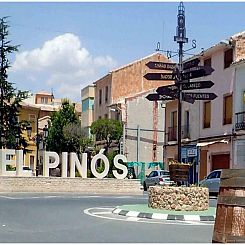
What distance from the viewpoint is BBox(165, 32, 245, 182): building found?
33562mm

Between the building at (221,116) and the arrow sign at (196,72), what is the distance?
16.5m

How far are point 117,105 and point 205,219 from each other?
128ft

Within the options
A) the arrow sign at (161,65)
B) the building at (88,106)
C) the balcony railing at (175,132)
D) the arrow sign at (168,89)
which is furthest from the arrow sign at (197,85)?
the building at (88,106)

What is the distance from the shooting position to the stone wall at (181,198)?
51.8 ft

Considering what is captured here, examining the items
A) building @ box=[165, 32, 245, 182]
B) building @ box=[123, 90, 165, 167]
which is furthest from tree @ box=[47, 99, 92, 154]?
building @ box=[165, 32, 245, 182]

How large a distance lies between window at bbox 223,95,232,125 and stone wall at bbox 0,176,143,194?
22.1ft

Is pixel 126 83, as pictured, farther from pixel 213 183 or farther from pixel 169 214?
pixel 169 214

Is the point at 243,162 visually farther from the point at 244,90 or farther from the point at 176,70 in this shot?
the point at 176,70

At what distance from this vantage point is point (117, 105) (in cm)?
5284

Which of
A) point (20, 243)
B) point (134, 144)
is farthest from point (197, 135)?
A: point (20, 243)

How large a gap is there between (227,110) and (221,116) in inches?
25.1

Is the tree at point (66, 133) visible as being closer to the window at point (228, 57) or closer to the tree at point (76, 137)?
the tree at point (76, 137)

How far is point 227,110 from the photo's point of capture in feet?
115

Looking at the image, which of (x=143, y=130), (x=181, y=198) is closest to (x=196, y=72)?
(x=181, y=198)
